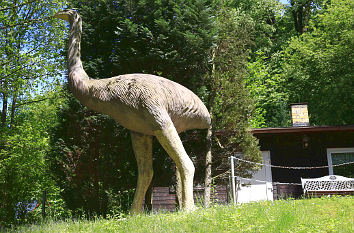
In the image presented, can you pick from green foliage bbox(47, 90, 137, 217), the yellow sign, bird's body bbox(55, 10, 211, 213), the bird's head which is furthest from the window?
the bird's head

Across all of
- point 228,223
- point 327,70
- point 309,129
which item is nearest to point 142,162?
point 228,223

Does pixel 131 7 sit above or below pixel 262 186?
above

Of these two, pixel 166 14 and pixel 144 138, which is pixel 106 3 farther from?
pixel 144 138

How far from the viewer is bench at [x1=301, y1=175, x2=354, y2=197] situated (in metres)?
10.7

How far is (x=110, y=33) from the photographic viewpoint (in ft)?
31.1

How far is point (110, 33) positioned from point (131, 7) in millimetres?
977

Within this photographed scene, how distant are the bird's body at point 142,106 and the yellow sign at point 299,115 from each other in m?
8.67

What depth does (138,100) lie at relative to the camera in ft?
19.2

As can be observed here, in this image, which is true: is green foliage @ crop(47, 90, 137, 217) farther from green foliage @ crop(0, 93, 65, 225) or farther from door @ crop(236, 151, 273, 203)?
door @ crop(236, 151, 273, 203)

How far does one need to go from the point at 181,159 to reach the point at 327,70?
1694 centimetres

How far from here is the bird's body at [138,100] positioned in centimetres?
585

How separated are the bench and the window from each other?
7.89 ft

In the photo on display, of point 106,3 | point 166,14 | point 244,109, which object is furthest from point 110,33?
point 244,109

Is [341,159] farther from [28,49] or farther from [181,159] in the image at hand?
[28,49]
